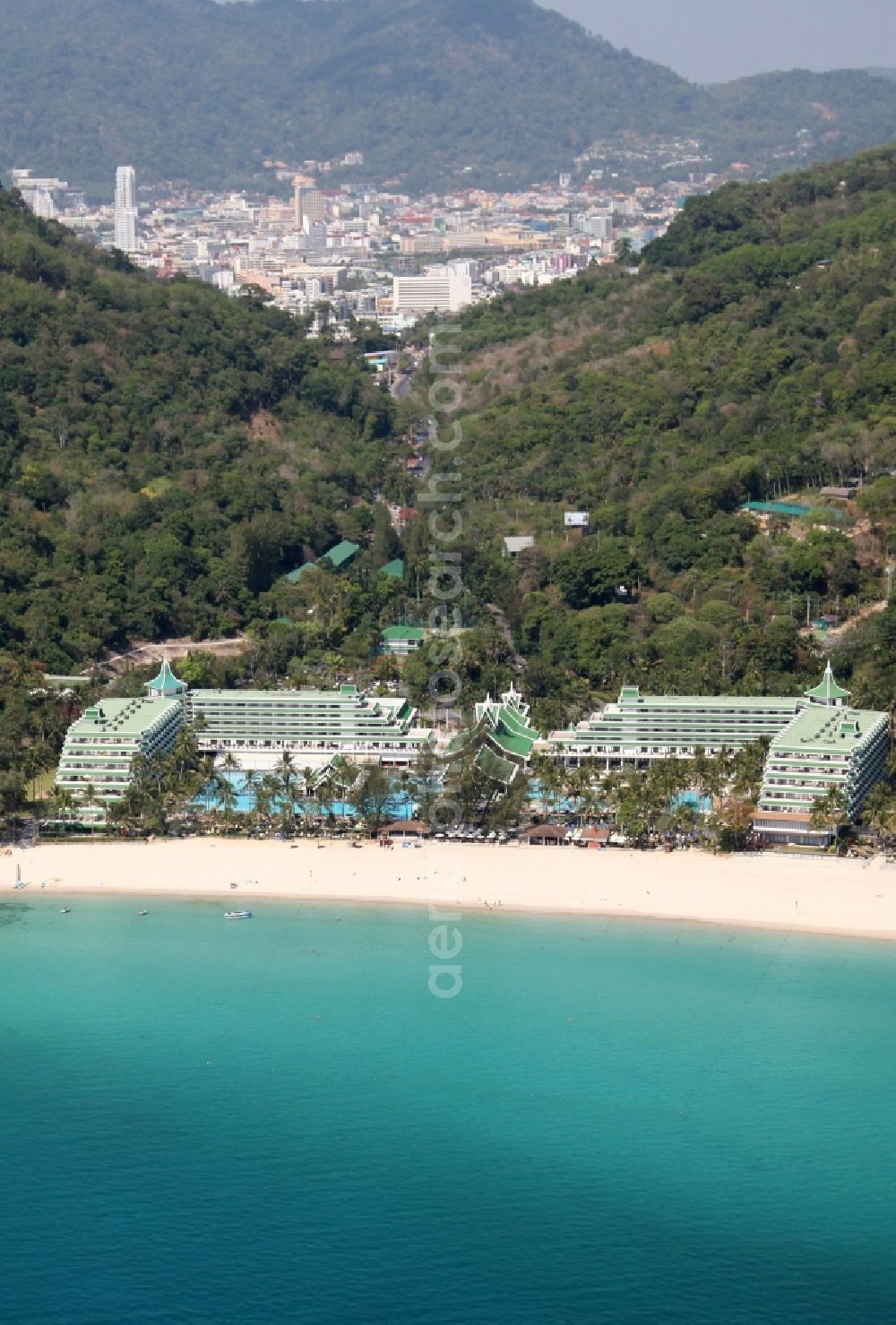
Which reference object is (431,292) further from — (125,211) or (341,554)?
(341,554)

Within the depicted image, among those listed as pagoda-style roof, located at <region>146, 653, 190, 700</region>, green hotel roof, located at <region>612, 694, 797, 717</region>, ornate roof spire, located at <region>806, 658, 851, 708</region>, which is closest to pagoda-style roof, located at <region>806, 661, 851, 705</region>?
ornate roof spire, located at <region>806, 658, 851, 708</region>

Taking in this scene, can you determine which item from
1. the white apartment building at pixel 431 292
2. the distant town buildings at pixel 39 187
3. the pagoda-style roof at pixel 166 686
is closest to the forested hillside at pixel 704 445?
the pagoda-style roof at pixel 166 686

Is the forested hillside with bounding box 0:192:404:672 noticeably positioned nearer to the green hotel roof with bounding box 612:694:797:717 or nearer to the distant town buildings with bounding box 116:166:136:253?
the green hotel roof with bounding box 612:694:797:717

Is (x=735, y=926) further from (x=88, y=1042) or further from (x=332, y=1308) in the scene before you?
(x=332, y=1308)

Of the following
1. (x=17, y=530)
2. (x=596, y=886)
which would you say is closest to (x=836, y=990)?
(x=596, y=886)

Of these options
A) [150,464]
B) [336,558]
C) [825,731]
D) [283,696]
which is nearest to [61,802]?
[283,696]

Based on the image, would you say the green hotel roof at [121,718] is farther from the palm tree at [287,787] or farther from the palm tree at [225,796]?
the palm tree at [287,787]
